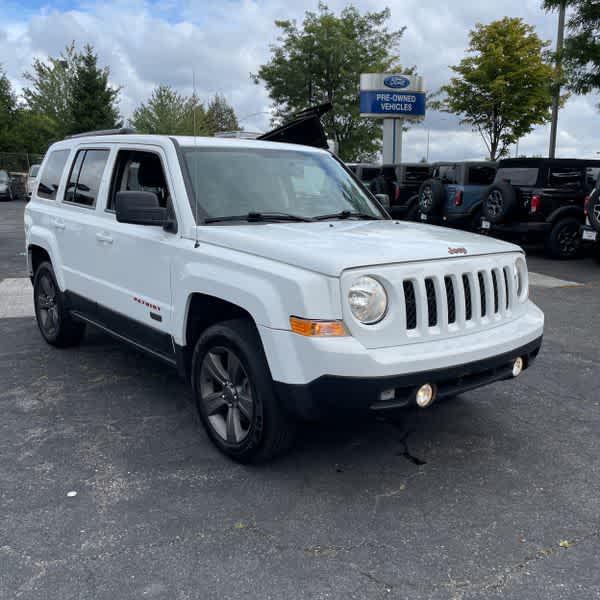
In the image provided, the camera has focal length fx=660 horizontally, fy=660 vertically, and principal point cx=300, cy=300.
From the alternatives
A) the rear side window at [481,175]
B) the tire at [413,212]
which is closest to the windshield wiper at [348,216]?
the rear side window at [481,175]

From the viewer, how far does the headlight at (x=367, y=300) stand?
3.17 metres

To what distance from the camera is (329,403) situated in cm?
314

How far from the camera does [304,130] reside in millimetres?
6176

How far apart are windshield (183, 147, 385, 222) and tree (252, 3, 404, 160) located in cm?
3096

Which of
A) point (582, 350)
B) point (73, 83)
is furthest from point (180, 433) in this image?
point (73, 83)

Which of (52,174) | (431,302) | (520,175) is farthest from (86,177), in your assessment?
(520,175)

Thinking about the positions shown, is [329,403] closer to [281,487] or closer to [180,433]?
[281,487]

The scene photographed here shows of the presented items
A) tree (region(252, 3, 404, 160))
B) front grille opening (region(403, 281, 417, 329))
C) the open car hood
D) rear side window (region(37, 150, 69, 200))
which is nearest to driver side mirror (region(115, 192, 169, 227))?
front grille opening (region(403, 281, 417, 329))

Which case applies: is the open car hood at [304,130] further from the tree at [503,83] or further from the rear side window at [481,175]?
the tree at [503,83]

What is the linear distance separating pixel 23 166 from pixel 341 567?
45.4 meters

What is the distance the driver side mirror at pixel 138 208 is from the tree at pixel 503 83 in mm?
29913

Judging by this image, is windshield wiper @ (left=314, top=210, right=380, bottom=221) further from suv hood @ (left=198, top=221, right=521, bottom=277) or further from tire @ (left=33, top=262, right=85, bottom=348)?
tire @ (left=33, top=262, right=85, bottom=348)

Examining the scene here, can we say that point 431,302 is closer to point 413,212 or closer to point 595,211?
point 595,211

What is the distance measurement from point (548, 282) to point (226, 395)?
778cm
